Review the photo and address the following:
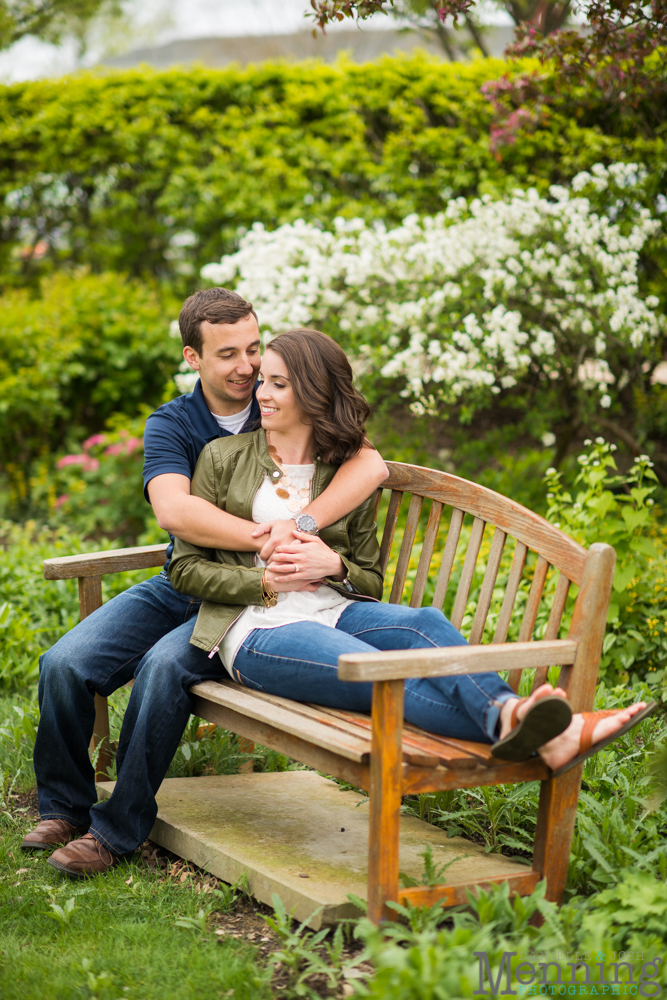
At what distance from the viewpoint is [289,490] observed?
307 centimetres

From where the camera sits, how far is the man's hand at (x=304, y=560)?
2812 mm

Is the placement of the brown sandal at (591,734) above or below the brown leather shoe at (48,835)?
above

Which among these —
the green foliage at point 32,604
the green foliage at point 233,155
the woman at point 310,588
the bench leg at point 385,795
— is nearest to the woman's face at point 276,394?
the woman at point 310,588

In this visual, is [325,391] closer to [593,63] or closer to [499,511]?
[499,511]

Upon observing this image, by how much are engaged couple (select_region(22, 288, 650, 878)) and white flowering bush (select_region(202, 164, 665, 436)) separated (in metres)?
1.87

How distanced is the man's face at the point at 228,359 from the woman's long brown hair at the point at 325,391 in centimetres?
11

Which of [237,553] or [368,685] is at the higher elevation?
[237,553]

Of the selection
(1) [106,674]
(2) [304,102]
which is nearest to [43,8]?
(2) [304,102]

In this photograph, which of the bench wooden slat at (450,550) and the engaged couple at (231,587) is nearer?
the engaged couple at (231,587)

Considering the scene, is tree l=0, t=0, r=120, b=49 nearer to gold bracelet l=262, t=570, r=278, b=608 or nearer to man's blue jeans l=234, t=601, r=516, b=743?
gold bracelet l=262, t=570, r=278, b=608

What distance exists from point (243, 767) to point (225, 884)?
797 mm

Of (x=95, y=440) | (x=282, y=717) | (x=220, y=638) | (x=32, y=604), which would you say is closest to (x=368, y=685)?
(x=282, y=717)

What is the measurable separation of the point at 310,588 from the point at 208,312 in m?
1.00

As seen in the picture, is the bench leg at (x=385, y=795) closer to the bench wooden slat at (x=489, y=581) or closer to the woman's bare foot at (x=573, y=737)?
the woman's bare foot at (x=573, y=737)
